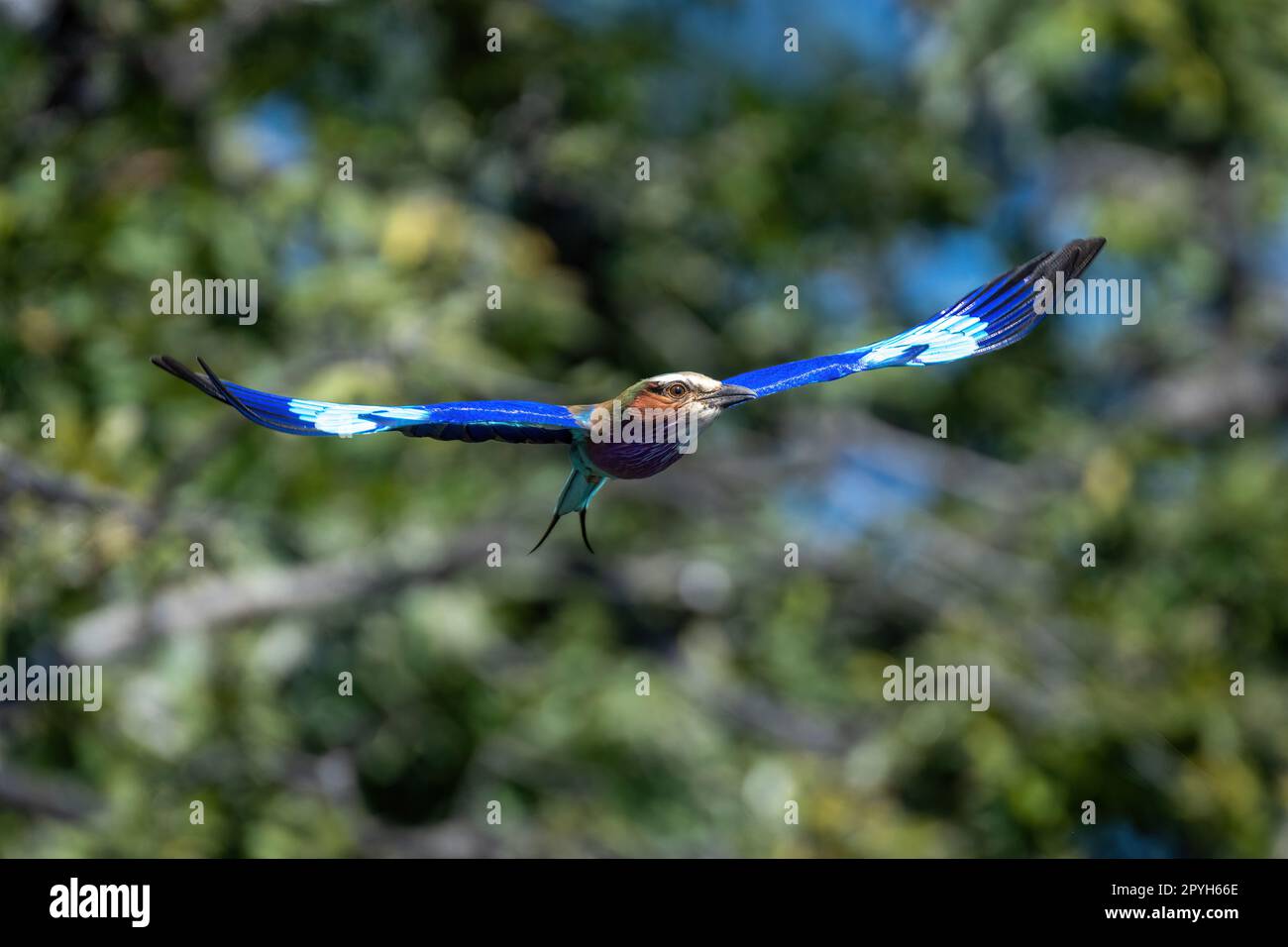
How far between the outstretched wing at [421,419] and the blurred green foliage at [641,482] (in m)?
2.60

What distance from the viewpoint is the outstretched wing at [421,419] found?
28.3 inches

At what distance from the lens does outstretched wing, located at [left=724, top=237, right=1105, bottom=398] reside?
82cm

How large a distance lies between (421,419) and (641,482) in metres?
4.04

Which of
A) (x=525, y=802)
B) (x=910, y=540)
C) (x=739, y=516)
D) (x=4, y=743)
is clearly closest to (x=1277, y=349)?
(x=910, y=540)

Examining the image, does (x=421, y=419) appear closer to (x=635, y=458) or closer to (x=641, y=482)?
(x=635, y=458)

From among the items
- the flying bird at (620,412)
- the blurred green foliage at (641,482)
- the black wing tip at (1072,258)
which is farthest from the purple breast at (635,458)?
the blurred green foliage at (641,482)

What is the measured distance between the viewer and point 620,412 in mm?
834

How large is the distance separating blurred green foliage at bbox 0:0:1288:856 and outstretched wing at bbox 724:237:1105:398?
8.53ft

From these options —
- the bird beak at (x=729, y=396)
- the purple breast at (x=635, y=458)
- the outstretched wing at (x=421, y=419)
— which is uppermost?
the bird beak at (x=729, y=396)

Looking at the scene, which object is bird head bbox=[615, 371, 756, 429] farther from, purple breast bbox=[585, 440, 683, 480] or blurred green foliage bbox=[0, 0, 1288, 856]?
blurred green foliage bbox=[0, 0, 1288, 856]

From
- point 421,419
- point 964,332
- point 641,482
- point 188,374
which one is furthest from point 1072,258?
point 641,482

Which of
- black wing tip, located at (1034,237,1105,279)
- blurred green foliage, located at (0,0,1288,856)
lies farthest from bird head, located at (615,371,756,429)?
blurred green foliage, located at (0,0,1288,856)

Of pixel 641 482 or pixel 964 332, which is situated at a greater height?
pixel 641 482

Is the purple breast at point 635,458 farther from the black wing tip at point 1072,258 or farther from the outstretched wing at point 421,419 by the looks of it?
the black wing tip at point 1072,258
